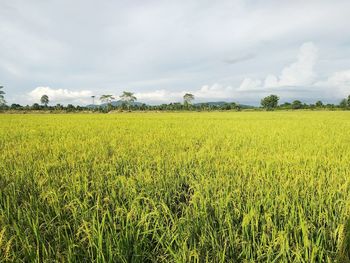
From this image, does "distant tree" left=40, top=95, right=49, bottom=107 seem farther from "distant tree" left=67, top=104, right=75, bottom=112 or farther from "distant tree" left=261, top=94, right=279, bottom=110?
"distant tree" left=261, top=94, right=279, bottom=110

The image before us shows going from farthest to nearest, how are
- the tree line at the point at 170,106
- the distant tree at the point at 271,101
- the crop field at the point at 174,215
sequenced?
the distant tree at the point at 271,101, the tree line at the point at 170,106, the crop field at the point at 174,215

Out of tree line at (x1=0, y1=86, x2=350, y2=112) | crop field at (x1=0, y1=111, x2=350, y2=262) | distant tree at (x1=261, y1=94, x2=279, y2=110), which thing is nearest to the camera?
crop field at (x1=0, y1=111, x2=350, y2=262)

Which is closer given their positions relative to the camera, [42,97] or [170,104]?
[170,104]

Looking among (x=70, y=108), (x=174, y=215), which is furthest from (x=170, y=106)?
(x=174, y=215)

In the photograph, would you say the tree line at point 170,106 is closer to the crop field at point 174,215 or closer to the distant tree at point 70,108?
the distant tree at point 70,108

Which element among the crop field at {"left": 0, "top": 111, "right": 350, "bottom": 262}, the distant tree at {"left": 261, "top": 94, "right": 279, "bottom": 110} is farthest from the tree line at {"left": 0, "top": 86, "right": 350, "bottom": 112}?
the crop field at {"left": 0, "top": 111, "right": 350, "bottom": 262}

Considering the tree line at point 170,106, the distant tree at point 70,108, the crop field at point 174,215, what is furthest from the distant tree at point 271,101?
the crop field at point 174,215

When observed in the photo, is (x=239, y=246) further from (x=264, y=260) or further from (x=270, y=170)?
(x=270, y=170)

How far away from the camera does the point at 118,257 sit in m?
1.59

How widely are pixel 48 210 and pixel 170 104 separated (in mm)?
81058

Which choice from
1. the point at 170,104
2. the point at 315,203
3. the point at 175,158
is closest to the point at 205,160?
the point at 175,158

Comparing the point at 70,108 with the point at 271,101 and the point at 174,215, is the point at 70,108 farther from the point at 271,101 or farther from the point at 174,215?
the point at 271,101

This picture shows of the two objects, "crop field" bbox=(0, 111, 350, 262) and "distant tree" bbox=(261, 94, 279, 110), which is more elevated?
"distant tree" bbox=(261, 94, 279, 110)

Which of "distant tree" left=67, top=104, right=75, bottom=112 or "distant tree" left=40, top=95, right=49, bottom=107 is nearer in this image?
"distant tree" left=67, top=104, right=75, bottom=112
